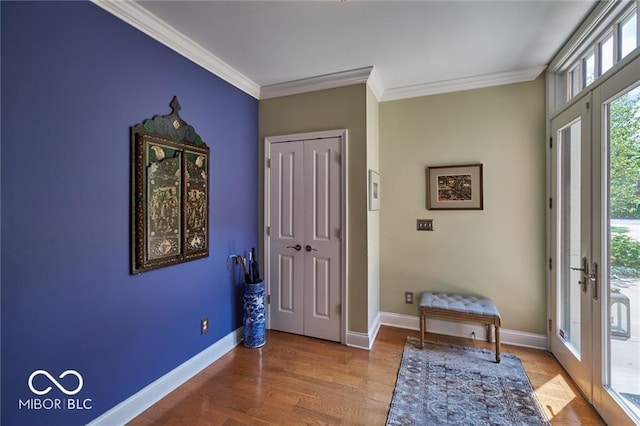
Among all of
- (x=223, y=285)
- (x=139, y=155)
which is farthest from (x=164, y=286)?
(x=139, y=155)

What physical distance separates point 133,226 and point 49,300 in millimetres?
572

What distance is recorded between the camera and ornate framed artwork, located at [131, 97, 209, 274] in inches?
74.0

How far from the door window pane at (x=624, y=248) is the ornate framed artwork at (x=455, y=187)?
3.80 ft

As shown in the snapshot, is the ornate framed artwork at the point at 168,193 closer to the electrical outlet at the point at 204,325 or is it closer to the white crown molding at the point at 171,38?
the white crown molding at the point at 171,38

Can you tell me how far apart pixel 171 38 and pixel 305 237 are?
2037mm

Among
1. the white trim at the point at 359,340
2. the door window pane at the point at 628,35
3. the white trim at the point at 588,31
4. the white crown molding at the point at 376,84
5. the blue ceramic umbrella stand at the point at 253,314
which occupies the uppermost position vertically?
the white crown molding at the point at 376,84

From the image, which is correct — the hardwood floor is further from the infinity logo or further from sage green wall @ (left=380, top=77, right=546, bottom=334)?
sage green wall @ (left=380, top=77, right=546, bottom=334)

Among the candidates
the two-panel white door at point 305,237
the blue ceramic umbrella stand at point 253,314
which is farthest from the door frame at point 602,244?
the blue ceramic umbrella stand at point 253,314

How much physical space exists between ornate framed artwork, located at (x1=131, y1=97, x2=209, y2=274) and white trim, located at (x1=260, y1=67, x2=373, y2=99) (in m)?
1.09

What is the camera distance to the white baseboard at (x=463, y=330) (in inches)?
106

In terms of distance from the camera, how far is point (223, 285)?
2664 mm

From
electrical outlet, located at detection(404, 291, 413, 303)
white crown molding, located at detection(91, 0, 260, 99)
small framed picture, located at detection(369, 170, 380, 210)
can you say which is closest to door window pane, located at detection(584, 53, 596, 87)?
small framed picture, located at detection(369, 170, 380, 210)

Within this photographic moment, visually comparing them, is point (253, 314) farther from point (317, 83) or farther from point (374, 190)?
point (317, 83)

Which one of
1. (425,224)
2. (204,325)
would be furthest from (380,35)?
(204,325)
